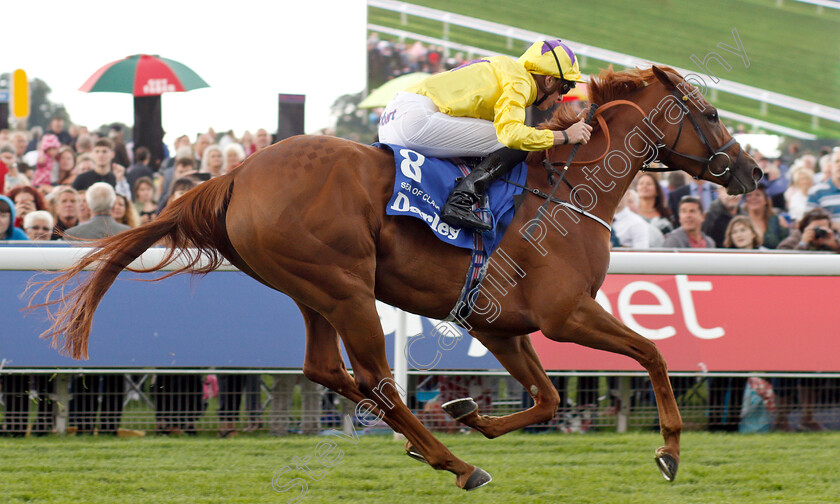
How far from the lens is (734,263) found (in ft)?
17.4

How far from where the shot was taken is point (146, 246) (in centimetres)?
365

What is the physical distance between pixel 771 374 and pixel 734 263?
687mm

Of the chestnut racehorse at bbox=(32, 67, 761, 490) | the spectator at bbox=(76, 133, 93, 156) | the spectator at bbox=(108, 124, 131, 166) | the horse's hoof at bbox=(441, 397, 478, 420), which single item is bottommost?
the horse's hoof at bbox=(441, 397, 478, 420)

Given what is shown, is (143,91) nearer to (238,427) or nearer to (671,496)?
(238,427)

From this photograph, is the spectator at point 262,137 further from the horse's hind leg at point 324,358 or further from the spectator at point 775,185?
the horse's hind leg at point 324,358

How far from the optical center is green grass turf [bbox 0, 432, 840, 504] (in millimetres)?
3977

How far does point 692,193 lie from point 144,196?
470 centimetres

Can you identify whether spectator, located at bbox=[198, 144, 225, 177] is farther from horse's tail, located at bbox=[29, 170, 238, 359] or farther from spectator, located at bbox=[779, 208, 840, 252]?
spectator, located at bbox=[779, 208, 840, 252]

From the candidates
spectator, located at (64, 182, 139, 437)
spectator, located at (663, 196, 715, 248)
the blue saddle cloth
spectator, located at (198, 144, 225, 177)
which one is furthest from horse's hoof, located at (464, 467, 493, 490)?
spectator, located at (198, 144, 225, 177)

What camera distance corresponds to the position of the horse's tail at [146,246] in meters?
3.54

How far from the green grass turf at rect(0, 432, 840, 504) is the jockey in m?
1.40

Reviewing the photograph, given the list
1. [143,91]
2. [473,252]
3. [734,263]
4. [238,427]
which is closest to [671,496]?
[473,252]

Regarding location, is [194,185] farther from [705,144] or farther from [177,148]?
[705,144]

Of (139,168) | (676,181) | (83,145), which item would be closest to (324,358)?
(139,168)
